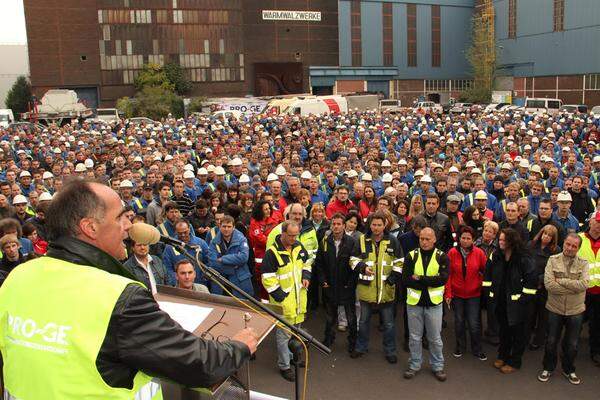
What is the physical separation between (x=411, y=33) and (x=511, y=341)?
56.9m

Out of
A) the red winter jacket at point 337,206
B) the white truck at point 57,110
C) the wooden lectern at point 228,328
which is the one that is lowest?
→ the red winter jacket at point 337,206

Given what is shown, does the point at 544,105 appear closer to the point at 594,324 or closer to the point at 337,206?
the point at 337,206

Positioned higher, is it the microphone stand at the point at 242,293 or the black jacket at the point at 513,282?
the microphone stand at the point at 242,293

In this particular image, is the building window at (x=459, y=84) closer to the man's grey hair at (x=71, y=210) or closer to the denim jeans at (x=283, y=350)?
the denim jeans at (x=283, y=350)

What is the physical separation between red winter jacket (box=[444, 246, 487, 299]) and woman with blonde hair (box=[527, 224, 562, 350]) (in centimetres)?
63

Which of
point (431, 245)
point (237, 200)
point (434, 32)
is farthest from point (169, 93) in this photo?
point (431, 245)

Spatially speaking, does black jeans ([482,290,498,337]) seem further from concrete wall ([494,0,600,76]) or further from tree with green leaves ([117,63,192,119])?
concrete wall ([494,0,600,76])

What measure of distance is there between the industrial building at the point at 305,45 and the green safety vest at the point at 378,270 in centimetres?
4524

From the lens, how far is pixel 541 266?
21.3 feet

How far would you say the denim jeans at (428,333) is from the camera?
601cm

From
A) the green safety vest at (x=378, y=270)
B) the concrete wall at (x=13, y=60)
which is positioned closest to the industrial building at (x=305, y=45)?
the concrete wall at (x=13, y=60)

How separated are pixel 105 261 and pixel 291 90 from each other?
5832cm

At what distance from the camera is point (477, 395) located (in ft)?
18.6

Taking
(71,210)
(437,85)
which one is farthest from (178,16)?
(71,210)
